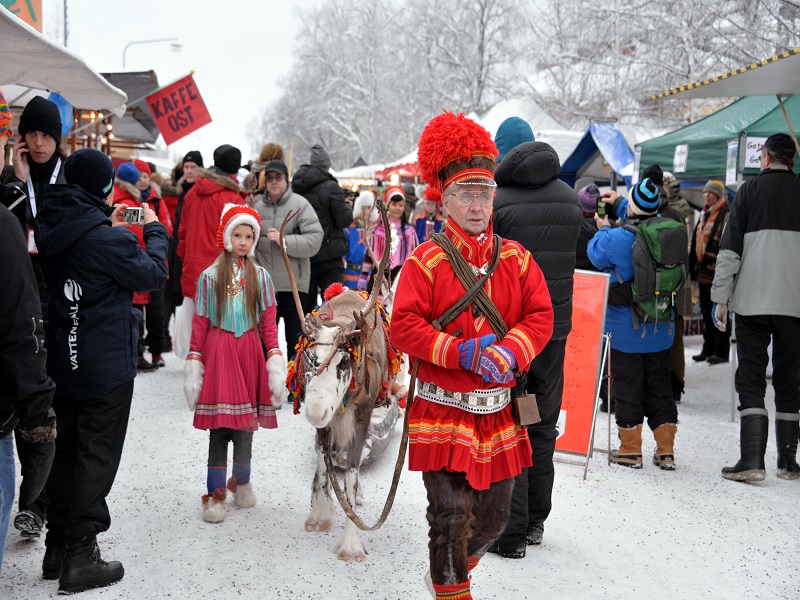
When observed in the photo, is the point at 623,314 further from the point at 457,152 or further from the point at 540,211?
the point at 457,152

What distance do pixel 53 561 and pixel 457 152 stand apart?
9.60 ft

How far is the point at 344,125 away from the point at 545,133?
3251cm

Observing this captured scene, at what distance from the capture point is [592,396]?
6.00 meters

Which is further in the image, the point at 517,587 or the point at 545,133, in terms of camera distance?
the point at 545,133

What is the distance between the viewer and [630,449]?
20.7 feet

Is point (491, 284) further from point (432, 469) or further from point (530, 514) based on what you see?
point (530, 514)

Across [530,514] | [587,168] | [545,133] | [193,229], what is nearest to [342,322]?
[530,514]

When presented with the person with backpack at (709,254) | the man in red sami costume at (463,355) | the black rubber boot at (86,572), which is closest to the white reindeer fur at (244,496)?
the black rubber boot at (86,572)

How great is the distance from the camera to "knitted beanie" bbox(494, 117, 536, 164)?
468cm

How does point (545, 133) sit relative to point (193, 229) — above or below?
above

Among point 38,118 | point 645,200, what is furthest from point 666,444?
point 38,118

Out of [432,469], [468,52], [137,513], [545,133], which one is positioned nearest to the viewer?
[432,469]

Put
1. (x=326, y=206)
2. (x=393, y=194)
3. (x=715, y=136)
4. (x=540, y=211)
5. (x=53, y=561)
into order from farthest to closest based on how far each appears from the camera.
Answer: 1. (x=393, y=194)
2. (x=715, y=136)
3. (x=326, y=206)
4. (x=540, y=211)
5. (x=53, y=561)

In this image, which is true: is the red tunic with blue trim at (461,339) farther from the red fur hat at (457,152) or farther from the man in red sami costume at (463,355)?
the red fur hat at (457,152)
